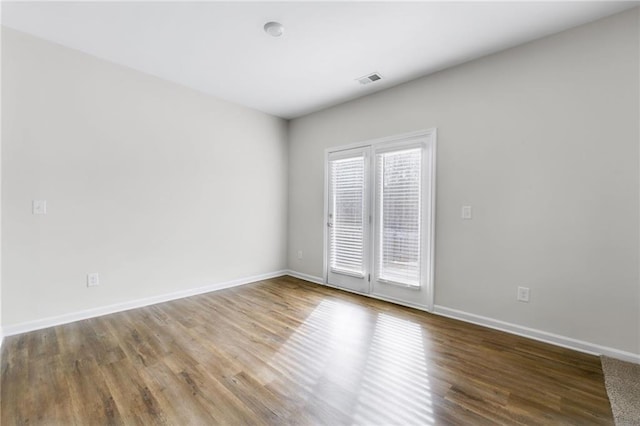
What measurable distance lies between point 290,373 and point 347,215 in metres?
2.45

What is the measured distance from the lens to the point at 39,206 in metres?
2.65

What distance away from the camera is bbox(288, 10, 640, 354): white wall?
2.20 metres

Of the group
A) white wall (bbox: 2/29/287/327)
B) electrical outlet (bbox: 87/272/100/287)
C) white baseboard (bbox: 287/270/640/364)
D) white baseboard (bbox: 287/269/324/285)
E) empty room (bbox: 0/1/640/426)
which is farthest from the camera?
white baseboard (bbox: 287/269/324/285)

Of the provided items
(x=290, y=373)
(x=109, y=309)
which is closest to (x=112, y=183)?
(x=109, y=309)

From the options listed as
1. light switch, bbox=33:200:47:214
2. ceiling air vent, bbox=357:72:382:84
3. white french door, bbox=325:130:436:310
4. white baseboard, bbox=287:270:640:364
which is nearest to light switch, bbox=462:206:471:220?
white french door, bbox=325:130:436:310

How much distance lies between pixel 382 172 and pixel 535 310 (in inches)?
84.0

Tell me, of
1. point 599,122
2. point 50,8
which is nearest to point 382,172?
point 599,122

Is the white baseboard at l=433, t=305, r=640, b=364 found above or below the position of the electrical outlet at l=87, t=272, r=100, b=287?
below

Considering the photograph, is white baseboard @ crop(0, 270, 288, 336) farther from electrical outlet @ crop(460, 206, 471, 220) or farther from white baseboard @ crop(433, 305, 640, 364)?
electrical outlet @ crop(460, 206, 471, 220)

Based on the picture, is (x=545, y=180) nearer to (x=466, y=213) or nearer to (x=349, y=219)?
(x=466, y=213)

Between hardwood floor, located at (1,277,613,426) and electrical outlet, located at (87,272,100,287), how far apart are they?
1.27 feet

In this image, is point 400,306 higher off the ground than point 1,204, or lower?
lower

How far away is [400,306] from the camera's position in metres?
3.38

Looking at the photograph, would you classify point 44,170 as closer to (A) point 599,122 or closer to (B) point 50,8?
(B) point 50,8
